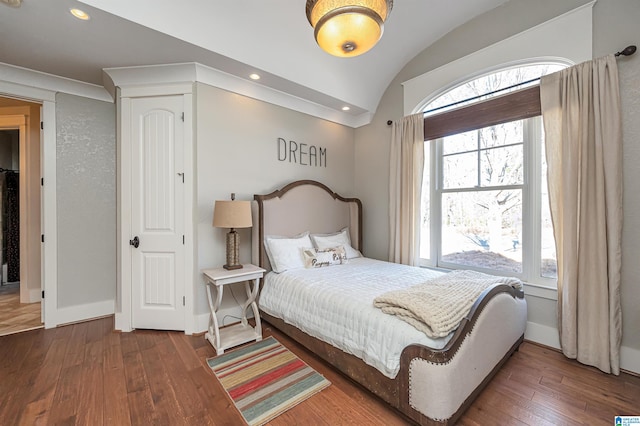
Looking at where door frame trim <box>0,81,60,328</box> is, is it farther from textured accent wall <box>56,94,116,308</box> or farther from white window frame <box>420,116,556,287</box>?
white window frame <box>420,116,556,287</box>

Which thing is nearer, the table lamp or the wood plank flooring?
the table lamp

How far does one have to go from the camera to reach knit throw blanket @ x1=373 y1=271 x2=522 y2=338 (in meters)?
1.52

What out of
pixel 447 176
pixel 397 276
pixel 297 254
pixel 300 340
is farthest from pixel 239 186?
pixel 447 176

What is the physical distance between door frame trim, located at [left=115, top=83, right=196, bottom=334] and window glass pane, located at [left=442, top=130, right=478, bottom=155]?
9.81ft

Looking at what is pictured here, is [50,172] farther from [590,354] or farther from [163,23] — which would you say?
[590,354]

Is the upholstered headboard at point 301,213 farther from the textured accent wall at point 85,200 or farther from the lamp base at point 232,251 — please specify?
Answer: the textured accent wall at point 85,200

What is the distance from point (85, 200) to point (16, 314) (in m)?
1.61

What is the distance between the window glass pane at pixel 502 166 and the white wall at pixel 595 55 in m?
0.74

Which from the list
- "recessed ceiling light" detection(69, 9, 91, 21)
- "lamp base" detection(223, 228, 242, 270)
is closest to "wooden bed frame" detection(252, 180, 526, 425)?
"lamp base" detection(223, 228, 242, 270)

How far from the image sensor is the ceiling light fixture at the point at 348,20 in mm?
1348

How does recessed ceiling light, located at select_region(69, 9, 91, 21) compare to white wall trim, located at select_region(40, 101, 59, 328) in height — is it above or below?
above

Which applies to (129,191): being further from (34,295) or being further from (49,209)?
(34,295)

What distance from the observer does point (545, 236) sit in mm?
2545

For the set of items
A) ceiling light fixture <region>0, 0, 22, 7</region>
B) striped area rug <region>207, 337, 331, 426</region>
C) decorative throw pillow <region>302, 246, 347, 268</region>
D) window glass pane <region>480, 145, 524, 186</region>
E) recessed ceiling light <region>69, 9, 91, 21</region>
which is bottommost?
striped area rug <region>207, 337, 331, 426</region>
